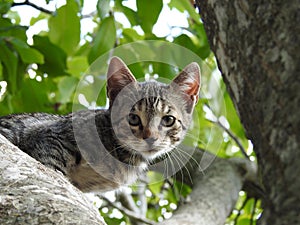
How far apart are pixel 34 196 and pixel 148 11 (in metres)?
1.53

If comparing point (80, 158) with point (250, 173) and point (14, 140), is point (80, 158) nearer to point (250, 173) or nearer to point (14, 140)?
point (14, 140)

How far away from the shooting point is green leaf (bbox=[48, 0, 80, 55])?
138 inches

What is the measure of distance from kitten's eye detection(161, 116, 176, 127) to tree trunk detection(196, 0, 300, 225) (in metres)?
1.82

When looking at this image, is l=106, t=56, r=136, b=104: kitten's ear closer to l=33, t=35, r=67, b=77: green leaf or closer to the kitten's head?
the kitten's head

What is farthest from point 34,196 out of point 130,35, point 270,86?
point 130,35

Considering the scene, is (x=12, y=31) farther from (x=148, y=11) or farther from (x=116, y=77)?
(x=148, y=11)

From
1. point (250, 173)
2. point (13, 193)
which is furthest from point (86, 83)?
point (13, 193)

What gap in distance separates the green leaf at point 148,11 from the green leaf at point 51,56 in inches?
34.1

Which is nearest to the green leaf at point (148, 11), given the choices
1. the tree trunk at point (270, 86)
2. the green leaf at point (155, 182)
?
the green leaf at point (155, 182)

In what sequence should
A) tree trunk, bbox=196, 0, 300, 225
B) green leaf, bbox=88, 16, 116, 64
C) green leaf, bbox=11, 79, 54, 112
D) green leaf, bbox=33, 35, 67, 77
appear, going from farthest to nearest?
1. green leaf, bbox=11, 79, 54, 112
2. green leaf, bbox=33, 35, 67, 77
3. green leaf, bbox=88, 16, 116, 64
4. tree trunk, bbox=196, 0, 300, 225

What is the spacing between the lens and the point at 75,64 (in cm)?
431

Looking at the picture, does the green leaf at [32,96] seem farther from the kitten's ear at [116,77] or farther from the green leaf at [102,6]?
the green leaf at [102,6]

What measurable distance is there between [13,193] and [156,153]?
1386 mm

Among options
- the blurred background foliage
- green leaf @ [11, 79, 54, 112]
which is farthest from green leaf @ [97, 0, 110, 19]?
green leaf @ [11, 79, 54, 112]
